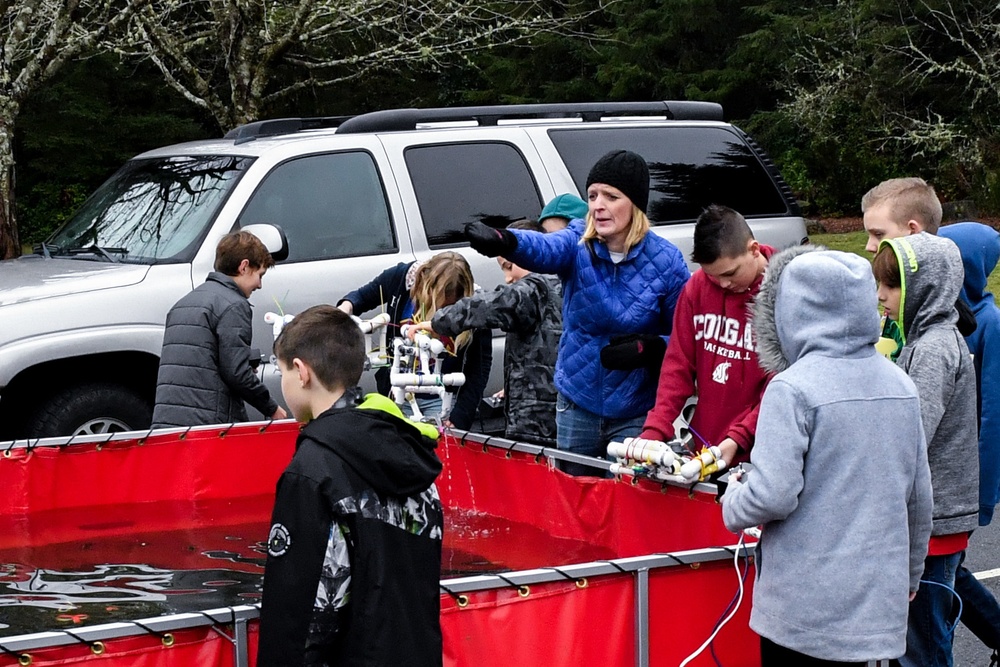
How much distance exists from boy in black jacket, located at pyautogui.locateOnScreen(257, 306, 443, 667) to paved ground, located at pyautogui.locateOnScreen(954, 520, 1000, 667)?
2957 mm

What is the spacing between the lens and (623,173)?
468 centimetres

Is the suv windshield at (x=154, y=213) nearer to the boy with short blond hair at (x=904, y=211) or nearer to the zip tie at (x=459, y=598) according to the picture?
the boy with short blond hair at (x=904, y=211)

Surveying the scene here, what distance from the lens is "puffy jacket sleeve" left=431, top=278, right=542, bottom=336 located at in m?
5.32

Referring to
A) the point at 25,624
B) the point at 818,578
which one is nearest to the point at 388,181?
the point at 25,624

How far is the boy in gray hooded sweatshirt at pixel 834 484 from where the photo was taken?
3170mm

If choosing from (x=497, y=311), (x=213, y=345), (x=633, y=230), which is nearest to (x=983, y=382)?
(x=633, y=230)

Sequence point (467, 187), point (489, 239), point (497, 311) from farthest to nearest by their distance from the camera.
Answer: point (467, 187), point (497, 311), point (489, 239)

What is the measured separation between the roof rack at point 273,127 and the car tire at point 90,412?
2014 mm

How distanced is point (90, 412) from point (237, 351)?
1343 mm

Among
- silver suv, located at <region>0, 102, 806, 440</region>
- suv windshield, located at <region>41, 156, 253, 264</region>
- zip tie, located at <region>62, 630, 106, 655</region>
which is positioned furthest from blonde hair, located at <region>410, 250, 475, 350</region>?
zip tie, located at <region>62, 630, 106, 655</region>

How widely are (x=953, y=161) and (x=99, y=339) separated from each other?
63.5 ft

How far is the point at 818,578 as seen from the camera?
319 centimetres

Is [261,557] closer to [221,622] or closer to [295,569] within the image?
[221,622]

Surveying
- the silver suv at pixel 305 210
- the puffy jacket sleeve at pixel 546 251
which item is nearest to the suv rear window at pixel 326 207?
the silver suv at pixel 305 210
